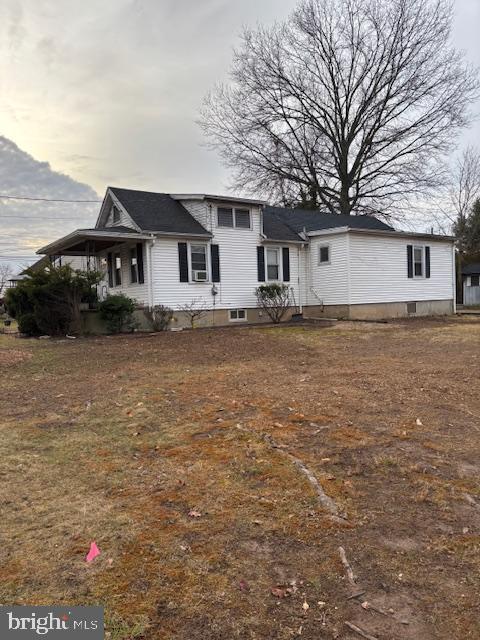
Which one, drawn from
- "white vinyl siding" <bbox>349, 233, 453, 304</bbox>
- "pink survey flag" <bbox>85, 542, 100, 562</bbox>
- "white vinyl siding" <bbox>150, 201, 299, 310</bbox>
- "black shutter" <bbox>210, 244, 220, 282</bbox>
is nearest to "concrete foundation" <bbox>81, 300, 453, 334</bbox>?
"white vinyl siding" <bbox>349, 233, 453, 304</bbox>

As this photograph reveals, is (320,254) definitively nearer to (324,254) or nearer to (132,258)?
(324,254)

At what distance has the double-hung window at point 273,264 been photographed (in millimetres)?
17484

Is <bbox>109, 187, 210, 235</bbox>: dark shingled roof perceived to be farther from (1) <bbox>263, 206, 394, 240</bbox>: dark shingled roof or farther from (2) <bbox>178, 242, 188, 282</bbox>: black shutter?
(1) <bbox>263, 206, 394, 240</bbox>: dark shingled roof

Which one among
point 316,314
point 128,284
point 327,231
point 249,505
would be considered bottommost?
point 249,505

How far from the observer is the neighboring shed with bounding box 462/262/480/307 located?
32656 mm

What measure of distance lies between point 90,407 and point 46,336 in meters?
8.52

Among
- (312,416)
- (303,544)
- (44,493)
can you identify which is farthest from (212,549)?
(312,416)

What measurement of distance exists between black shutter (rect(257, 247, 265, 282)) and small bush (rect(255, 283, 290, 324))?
0.32 m

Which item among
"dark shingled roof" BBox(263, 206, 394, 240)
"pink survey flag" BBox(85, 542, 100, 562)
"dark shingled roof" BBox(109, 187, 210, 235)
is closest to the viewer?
"pink survey flag" BBox(85, 542, 100, 562)

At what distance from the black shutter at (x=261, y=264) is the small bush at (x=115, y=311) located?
16.7 ft

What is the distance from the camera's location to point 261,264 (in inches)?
673

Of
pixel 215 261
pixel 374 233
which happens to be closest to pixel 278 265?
pixel 215 261

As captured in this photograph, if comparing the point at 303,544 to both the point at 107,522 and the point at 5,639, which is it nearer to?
the point at 107,522

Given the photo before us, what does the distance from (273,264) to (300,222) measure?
124 inches
